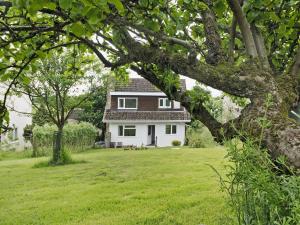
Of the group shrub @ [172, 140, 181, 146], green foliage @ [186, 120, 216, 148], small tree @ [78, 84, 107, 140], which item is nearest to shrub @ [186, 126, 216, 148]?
green foliage @ [186, 120, 216, 148]

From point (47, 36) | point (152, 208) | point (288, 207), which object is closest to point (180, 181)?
point (152, 208)

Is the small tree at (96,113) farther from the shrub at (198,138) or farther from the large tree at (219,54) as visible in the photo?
the large tree at (219,54)

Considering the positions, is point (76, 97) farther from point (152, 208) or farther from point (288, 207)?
point (288, 207)

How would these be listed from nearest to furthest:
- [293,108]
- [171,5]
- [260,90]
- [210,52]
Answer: [260,90]
[293,108]
[210,52]
[171,5]

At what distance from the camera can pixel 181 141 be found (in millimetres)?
39781

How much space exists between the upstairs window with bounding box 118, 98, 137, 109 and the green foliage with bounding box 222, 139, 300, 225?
1497 inches

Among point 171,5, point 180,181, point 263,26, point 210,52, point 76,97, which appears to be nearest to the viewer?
point 210,52

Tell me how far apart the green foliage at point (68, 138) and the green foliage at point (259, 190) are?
26.3m

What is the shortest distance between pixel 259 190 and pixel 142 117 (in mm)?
Result: 37404

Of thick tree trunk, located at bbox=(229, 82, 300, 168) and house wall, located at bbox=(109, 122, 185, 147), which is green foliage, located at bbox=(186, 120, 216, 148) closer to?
house wall, located at bbox=(109, 122, 185, 147)

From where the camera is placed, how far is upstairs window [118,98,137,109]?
1551 inches

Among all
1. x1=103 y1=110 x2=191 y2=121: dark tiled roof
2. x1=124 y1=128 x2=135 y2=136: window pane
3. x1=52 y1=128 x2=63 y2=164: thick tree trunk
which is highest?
x1=103 y1=110 x2=191 y2=121: dark tiled roof

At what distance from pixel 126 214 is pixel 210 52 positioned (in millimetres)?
4588

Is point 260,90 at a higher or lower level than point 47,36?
lower
